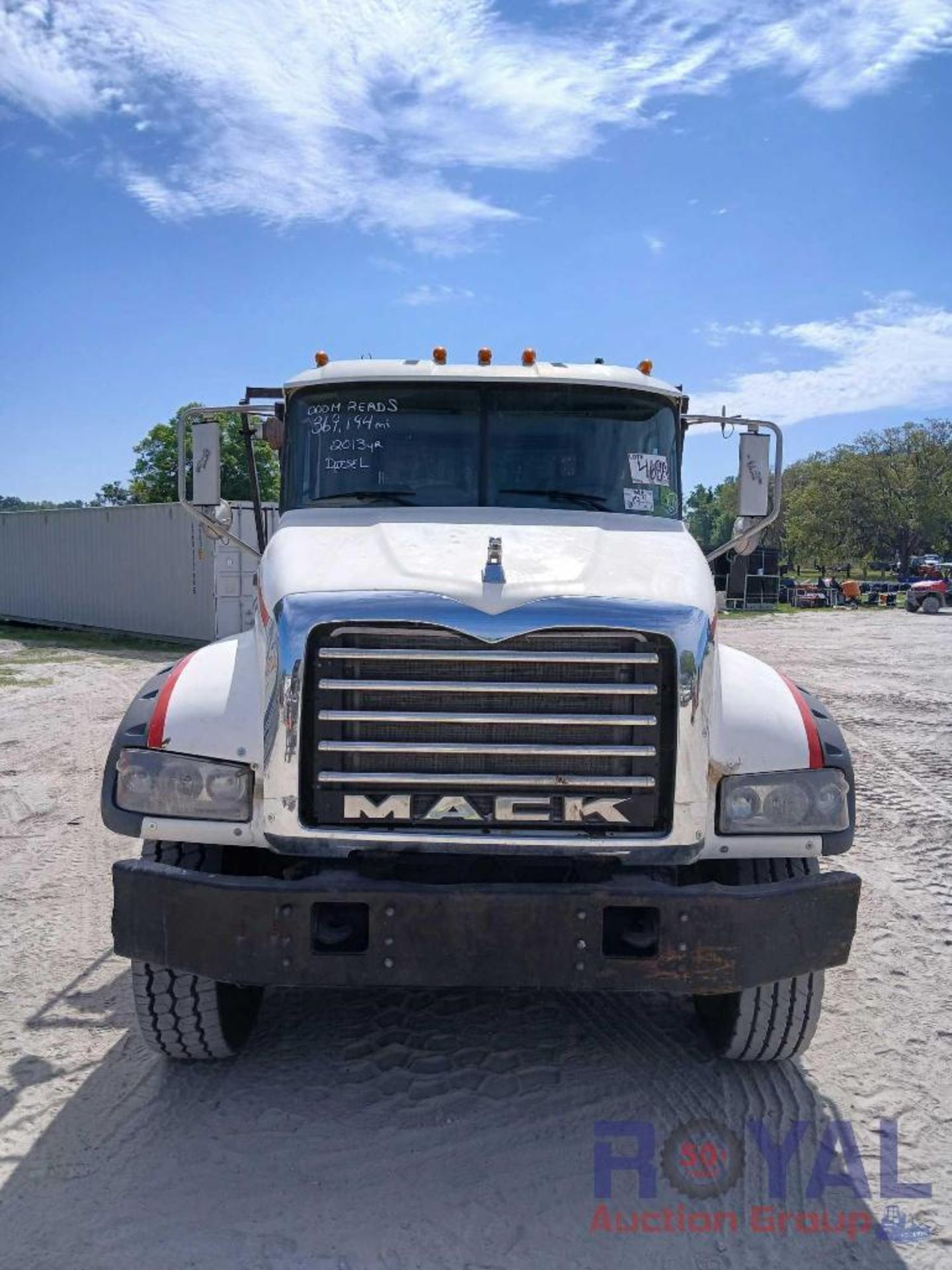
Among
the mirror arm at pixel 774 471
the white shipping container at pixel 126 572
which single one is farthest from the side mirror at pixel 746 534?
the white shipping container at pixel 126 572

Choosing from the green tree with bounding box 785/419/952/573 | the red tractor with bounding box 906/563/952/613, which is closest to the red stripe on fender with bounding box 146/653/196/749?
the red tractor with bounding box 906/563/952/613

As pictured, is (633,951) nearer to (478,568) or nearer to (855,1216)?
(855,1216)

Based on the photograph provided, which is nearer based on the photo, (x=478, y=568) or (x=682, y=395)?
(x=478, y=568)

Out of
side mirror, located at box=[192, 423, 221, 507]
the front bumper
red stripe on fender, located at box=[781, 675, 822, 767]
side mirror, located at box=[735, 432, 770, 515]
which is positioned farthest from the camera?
side mirror, located at box=[735, 432, 770, 515]

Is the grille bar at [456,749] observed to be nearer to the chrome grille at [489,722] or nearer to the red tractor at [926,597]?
the chrome grille at [489,722]

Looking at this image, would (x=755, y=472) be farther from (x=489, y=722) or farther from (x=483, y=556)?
(x=489, y=722)

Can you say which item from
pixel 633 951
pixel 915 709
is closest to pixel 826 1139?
pixel 633 951

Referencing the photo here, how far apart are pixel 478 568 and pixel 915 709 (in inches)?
427

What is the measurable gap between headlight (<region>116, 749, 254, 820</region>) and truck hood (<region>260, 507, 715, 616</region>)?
576 mm

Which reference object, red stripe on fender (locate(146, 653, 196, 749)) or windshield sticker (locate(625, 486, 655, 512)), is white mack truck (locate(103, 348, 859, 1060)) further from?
windshield sticker (locate(625, 486, 655, 512))

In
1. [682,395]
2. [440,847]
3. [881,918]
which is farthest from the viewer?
[881,918]

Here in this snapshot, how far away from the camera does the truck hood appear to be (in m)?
3.34

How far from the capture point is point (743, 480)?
204 inches

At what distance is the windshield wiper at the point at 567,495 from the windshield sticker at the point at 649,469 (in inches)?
9.6
